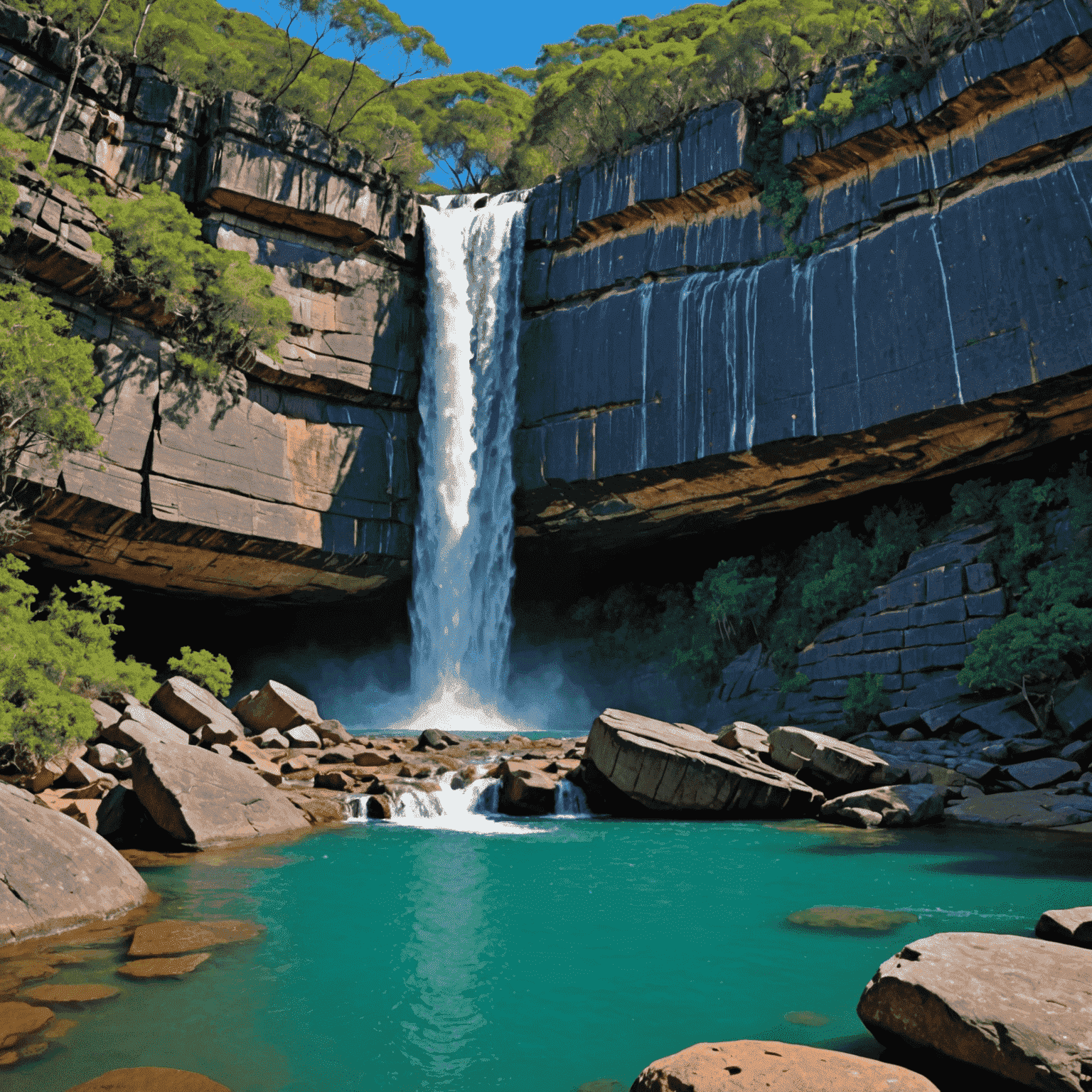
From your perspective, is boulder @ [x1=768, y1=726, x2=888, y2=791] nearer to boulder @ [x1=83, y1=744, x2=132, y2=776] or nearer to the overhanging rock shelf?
the overhanging rock shelf

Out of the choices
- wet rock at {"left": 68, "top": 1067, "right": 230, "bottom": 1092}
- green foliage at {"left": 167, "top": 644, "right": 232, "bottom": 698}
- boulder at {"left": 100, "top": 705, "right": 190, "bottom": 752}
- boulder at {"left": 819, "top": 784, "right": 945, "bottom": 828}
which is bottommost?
wet rock at {"left": 68, "top": 1067, "right": 230, "bottom": 1092}

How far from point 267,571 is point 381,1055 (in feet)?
64.8

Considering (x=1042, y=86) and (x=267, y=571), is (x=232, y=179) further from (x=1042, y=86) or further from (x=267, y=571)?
(x=1042, y=86)

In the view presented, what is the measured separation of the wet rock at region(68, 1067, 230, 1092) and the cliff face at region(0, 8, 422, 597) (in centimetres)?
1591

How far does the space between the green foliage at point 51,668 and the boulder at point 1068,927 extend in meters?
9.62

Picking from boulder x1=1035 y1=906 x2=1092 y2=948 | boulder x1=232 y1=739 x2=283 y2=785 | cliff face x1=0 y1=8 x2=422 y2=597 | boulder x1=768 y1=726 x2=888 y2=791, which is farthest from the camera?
cliff face x1=0 y1=8 x2=422 y2=597

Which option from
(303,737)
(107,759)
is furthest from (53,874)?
(303,737)

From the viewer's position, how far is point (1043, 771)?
12078mm

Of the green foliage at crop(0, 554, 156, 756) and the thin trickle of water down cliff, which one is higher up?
the thin trickle of water down cliff

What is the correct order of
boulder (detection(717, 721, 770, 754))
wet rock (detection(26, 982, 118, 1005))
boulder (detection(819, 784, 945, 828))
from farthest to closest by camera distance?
boulder (detection(717, 721, 770, 754)), boulder (detection(819, 784, 945, 828)), wet rock (detection(26, 982, 118, 1005))

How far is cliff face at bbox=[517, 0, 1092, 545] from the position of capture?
1644 cm

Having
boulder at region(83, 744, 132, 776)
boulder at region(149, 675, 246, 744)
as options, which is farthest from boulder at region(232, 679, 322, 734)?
boulder at region(83, 744, 132, 776)

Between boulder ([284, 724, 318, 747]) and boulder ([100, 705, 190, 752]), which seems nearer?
boulder ([100, 705, 190, 752])

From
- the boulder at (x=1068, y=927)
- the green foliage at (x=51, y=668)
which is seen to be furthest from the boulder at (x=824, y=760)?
the green foliage at (x=51, y=668)
